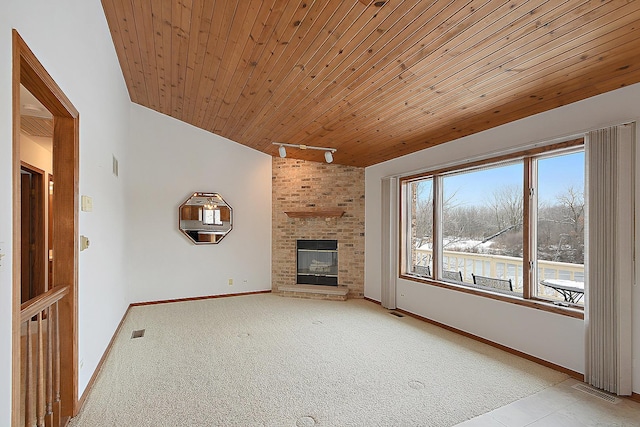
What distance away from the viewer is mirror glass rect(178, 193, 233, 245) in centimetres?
564

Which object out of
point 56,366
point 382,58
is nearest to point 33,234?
point 56,366

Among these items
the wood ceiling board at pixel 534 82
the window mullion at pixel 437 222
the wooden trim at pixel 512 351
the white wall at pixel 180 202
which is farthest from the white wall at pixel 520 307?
the white wall at pixel 180 202

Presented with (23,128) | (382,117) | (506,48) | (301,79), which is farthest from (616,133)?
(23,128)

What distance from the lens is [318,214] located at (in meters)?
5.96

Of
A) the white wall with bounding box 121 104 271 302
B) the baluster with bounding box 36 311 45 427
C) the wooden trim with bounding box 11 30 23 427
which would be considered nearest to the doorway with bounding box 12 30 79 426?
the baluster with bounding box 36 311 45 427

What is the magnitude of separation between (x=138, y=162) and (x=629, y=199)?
6068 mm

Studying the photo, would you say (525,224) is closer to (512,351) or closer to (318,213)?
(512,351)

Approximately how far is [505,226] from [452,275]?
0.98 m

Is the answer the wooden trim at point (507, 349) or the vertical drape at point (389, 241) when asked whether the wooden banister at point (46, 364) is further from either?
the vertical drape at point (389, 241)

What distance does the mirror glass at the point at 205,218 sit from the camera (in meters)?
5.64

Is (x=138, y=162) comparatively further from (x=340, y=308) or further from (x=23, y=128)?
(x=340, y=308)

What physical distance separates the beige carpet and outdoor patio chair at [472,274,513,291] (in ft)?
2.22

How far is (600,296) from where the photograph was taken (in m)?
2.66

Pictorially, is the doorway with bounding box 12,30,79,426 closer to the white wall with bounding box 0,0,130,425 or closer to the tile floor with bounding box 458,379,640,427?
the white wall with bounding box 0,0,130,425
